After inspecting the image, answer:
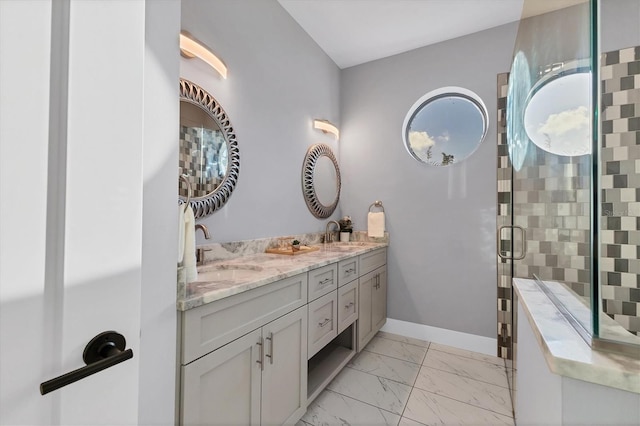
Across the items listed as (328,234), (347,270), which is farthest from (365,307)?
(328,234)

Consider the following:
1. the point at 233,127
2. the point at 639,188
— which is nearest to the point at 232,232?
the point at 233,127

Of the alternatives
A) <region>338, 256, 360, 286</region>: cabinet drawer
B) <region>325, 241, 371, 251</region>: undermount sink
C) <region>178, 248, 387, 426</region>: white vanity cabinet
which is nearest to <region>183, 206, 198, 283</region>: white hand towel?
<region>178, 248, 387, 426</region>: white vanity cabinet

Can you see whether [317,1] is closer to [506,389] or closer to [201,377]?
[201,377]

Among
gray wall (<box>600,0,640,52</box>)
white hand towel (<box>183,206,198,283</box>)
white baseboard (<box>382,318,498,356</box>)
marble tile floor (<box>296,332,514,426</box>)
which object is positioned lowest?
marble tile floor (<box>296,332,514,426</box>)

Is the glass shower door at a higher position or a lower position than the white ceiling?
lower

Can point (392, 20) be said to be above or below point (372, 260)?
above

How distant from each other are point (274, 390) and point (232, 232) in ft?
3.26

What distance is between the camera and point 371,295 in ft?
8.52

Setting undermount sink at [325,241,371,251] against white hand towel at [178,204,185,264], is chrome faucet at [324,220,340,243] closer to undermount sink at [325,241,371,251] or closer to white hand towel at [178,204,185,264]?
undermount sink at [325,241,371,251]

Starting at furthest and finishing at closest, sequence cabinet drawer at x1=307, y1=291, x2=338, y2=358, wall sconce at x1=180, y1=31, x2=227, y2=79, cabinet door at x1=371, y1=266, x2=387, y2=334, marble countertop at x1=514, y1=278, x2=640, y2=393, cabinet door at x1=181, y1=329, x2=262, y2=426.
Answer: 1. cabinet door at x1=371, y1=266, x2=387, y2=334
2. cabinet drawer at x1=307, y1=291, x2=338, y2=358
3. wall sconce at x1=180, y1=31, x2=227, y2=79
4. cabinet door at x1=181, y1=329, x2=262, y2=426
5. marble countertop at x1=514, y1=278, x2=640, y2=393

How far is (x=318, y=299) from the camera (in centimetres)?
177

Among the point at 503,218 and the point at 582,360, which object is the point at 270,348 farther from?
the point at 503,218

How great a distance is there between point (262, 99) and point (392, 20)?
142 centimetres

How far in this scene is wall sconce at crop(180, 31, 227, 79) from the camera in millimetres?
1540
